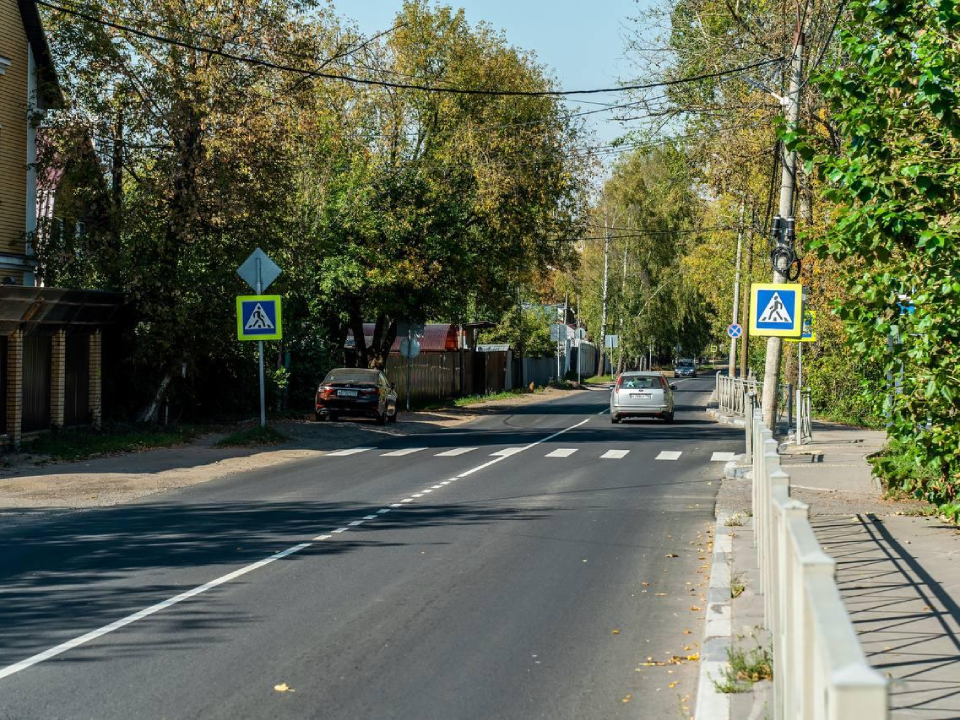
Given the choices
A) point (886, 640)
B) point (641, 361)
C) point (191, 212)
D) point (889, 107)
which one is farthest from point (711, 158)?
point (641, 361)

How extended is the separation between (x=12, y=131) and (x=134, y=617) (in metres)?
→ 20.1

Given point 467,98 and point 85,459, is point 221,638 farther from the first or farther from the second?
point 467,98

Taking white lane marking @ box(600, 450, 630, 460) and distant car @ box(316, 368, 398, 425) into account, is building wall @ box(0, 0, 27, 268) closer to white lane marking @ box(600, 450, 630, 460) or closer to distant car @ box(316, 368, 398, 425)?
distant car @ box(316, 368, 398, 425)

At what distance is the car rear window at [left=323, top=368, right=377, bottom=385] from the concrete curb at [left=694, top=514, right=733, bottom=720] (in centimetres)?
2148

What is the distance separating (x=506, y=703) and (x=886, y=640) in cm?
246

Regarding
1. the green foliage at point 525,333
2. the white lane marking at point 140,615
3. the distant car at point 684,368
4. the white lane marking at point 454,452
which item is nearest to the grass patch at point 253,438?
the white lane marking at point 454,452

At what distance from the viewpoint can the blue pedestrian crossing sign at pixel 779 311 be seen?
17.5 meters

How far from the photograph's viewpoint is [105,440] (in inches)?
868

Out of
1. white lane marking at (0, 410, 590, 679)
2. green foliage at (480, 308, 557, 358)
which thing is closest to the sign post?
white lane marking at (0, 410, 590, 679)

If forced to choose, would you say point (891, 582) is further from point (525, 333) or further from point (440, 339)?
point (525, 333)

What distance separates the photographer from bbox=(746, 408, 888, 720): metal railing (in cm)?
227

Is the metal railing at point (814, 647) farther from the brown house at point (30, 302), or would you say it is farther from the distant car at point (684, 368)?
the distant car at point (684, 368)

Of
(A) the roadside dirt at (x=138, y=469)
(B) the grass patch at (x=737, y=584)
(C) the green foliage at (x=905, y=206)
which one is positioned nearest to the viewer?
(B) the grass patch at (x=737, y=584)

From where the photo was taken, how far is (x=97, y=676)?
21.7 feet
